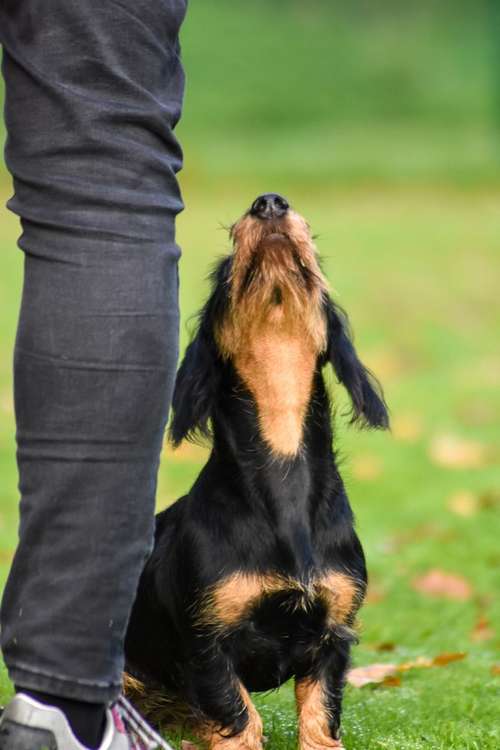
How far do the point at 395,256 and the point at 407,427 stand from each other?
8.01 m

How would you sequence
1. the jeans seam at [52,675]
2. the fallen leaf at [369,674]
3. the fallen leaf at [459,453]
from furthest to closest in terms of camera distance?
the fallen leaf at [459,453] → the fallen leaf at [369,674] → the jeans seam at [52,675]

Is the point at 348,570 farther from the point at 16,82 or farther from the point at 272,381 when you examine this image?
the point at 16,82

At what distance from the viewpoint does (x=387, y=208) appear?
2348 cm

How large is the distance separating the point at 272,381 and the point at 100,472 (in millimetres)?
1067

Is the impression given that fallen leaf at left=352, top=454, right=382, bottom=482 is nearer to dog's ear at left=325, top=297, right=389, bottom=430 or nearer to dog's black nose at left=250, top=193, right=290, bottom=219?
Answer: dog's ear at left=325, top=297, right=389, bottom=430

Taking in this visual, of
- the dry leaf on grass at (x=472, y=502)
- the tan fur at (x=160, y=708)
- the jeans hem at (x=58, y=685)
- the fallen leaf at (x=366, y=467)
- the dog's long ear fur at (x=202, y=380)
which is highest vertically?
the dog's long ear fur at (x=202, y=380)

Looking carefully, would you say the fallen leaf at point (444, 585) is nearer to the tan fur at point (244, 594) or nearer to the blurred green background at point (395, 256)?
the blurred green background at point (395, 256)

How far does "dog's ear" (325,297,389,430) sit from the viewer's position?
3.42 meters

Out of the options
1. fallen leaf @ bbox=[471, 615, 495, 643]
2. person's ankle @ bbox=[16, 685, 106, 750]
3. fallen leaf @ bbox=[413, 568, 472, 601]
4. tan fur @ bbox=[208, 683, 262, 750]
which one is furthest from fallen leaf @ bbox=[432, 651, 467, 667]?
person's ankle @ bbox=[16, 685, 106, 750]

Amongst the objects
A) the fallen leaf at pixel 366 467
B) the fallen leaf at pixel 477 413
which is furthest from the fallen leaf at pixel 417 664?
the fallen leaf at pixel 477 413

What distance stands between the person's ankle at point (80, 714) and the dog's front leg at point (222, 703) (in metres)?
0.72

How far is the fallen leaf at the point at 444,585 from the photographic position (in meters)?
6.22

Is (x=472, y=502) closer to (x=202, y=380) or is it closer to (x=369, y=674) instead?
(x=369, y=674)

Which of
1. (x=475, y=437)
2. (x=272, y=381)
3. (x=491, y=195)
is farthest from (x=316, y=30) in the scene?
(x=272, y=381)
